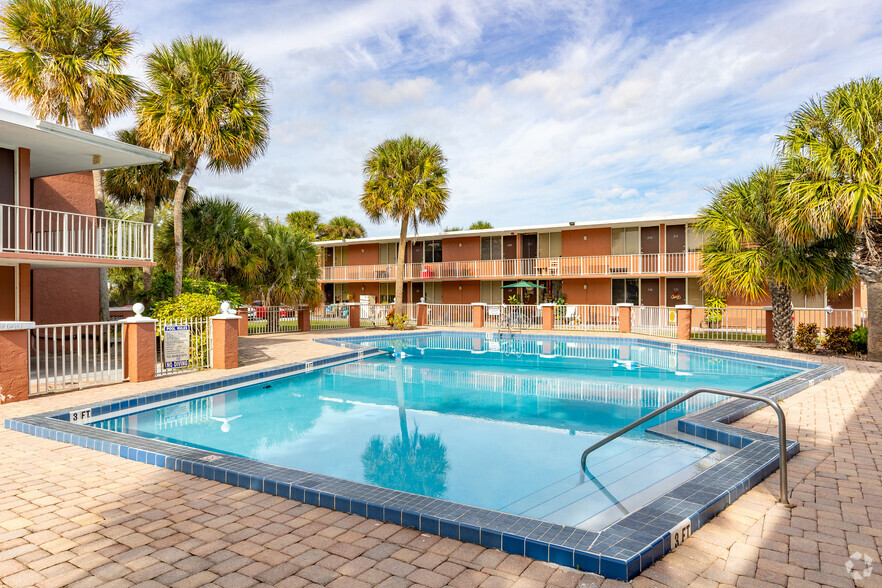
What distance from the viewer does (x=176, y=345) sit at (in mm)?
10461

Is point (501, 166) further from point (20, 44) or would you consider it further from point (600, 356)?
point (20, 44)

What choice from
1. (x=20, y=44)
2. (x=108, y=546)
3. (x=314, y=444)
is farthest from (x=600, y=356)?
(x=20, y=44)

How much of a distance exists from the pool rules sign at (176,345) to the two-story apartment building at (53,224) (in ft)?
8.70

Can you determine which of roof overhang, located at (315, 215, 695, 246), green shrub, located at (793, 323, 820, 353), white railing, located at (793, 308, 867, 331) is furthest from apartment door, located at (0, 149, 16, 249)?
white railing, located at (793, 308, 867, 331)

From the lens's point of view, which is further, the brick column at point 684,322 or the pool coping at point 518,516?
the brick column at point 684,322

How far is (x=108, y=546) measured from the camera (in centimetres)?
325

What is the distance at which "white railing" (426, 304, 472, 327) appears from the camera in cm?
2486

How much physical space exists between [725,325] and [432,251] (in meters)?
16.0

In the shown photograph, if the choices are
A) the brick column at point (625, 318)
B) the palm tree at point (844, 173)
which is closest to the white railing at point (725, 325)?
the brick column at point (625, 318)

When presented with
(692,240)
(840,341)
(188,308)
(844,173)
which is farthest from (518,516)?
(692,240)

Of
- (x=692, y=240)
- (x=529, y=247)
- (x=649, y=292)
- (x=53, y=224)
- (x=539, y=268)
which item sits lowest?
(x=649, y=292)

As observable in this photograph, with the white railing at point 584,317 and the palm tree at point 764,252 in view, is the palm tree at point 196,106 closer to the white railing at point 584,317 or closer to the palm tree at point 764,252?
the palm tree at point 764,252

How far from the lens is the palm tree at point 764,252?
43.2 feet

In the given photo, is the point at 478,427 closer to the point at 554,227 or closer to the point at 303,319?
the point at 303,319
